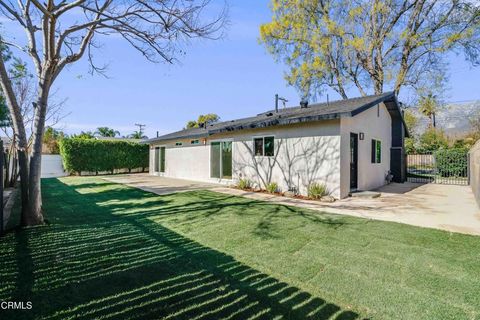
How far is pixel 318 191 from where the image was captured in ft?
29.1

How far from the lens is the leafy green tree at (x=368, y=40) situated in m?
16.8

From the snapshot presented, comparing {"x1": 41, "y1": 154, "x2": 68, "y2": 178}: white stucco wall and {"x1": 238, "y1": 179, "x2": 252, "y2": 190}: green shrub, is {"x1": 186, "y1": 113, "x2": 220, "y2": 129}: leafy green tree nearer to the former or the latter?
{"x1": 41, "y1": 154, "x2": 68, "y2": 178}: white stucco wall

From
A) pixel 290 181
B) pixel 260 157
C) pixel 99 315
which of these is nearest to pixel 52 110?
pixel 260 157

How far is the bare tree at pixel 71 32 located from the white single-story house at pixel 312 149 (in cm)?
463

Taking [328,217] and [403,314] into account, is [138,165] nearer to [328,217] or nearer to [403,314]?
[328,217]

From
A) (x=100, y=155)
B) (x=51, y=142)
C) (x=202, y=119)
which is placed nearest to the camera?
(x=100, y=155)

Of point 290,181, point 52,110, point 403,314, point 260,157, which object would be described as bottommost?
point 403,314

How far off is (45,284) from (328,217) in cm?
535

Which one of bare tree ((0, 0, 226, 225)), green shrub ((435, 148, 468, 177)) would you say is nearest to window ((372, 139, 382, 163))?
green shrub ((435, 148, 468, 177))

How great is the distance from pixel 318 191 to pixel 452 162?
42.7ft

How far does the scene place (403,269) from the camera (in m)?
3.51

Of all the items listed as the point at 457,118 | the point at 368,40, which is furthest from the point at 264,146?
the point at 457,118

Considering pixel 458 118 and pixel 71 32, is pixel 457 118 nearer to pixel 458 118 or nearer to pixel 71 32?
pixel 458 118

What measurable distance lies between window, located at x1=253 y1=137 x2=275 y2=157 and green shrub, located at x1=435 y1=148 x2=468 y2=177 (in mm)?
12682
